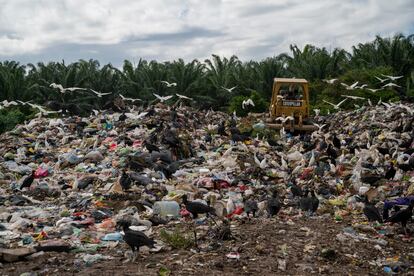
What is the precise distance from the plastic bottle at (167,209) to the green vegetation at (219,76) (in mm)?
14313

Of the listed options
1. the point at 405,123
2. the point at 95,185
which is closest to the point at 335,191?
the point at 95,185

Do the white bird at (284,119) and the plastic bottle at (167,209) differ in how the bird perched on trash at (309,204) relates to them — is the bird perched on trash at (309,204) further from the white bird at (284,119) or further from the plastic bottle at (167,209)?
the white bird at (284,119)

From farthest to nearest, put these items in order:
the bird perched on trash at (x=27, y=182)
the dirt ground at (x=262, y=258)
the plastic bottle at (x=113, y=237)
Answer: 1. the bird perched on trash at (x=27, y=182)
2. the plastic bottle at (x=113, y=237)
3. the dirt ground at (x=262, y=258)

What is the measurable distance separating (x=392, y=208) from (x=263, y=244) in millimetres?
2097

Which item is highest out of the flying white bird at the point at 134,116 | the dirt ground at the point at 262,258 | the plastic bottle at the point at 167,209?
the flying white bird at the point at 134,116

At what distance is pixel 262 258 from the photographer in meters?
4.57

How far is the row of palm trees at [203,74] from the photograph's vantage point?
827 inches

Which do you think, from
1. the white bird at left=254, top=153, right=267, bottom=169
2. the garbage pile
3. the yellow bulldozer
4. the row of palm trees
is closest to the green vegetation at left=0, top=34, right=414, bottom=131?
the row of palm trees

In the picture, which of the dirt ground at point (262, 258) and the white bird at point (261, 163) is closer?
the dirt ground at point (262, 258)

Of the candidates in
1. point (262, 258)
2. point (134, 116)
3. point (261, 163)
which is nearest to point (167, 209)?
point (262, 258)

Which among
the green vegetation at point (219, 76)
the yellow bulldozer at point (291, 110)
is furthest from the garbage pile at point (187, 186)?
the green vegetation at point (219, 76)

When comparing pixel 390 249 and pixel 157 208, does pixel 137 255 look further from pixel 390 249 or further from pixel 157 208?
pixel 390 249

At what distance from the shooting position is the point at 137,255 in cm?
459

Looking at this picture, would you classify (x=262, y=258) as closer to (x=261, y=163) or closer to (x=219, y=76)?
(x=261, y=163)
